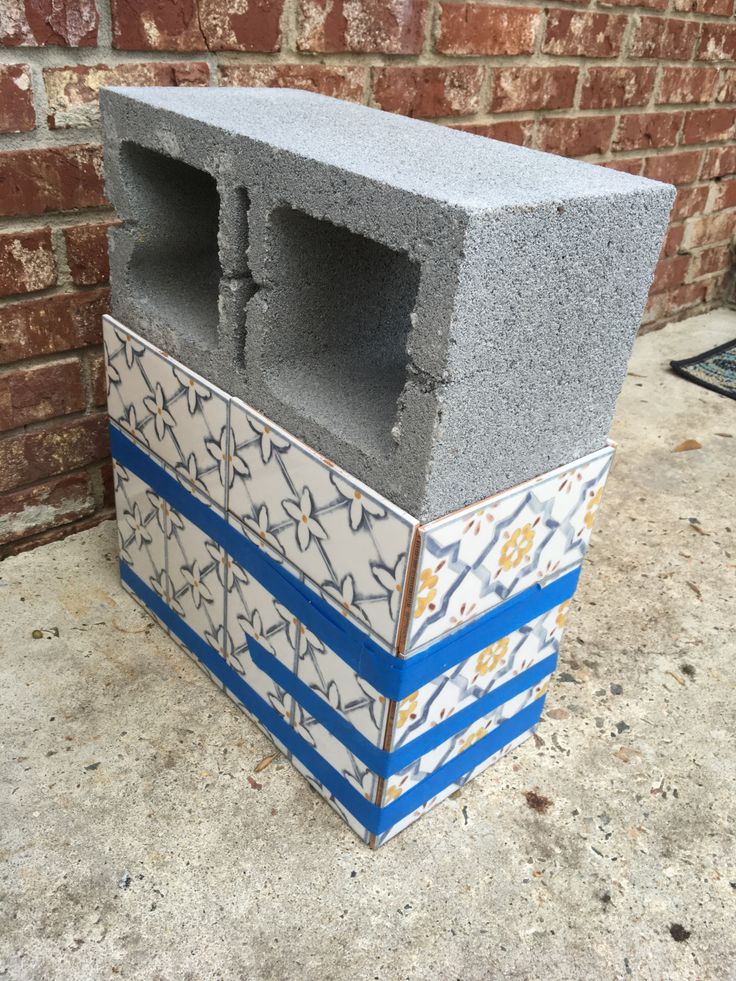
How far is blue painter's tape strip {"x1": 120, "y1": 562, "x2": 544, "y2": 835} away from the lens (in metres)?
0.99

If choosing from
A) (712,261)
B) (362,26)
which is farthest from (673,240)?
(362,26)

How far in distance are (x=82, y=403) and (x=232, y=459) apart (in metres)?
0.50

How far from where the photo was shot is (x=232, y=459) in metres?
1.00

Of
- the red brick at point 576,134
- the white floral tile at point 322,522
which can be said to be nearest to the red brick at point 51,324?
the white floral tile at point 322,522

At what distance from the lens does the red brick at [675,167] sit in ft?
7.39

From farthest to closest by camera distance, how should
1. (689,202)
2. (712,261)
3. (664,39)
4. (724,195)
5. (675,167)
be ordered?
(712,261) → (724,195) → (689,202) → (675,167) → (664,39)

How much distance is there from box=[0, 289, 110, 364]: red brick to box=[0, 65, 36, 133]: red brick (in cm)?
24

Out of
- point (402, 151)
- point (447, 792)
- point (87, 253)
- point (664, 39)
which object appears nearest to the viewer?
point (402, 151)

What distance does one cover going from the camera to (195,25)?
1.26 meters

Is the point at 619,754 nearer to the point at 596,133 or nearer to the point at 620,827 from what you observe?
the point at 620,827

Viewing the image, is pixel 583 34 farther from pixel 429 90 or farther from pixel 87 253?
pixel 87 253

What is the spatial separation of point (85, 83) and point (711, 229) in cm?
205

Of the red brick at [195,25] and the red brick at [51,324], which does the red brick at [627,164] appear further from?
the red brick at [51,324]

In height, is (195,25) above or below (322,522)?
above
